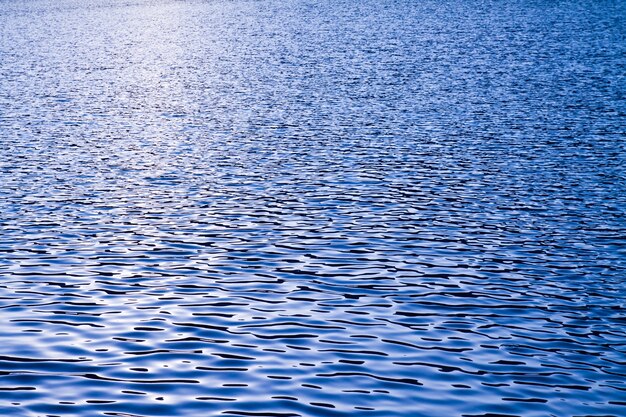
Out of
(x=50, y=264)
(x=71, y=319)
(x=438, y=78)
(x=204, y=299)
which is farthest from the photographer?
(x=438, y=78)

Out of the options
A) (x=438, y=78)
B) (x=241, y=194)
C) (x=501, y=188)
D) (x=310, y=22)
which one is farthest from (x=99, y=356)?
(x=310, y=22)

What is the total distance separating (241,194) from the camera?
4144 centimetres

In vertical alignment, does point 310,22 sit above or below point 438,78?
above

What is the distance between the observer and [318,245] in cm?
3306

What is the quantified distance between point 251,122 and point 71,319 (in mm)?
37018

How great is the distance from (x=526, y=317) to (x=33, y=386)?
13.6m

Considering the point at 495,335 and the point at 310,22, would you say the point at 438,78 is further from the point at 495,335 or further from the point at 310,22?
the point at 310,22

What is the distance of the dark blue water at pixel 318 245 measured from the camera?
21.4 meters

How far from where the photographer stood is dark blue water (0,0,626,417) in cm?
2136

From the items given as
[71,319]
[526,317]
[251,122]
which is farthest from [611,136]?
[71,319]

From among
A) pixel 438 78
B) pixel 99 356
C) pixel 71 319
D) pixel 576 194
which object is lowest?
pixel 99 356

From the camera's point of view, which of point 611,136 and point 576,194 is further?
point 611,136

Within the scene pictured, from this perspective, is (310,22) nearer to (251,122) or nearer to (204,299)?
(251,122)

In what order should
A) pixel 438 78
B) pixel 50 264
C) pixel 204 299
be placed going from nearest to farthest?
pixel 204 299 → pixel 50 264 → pixel 438 78
